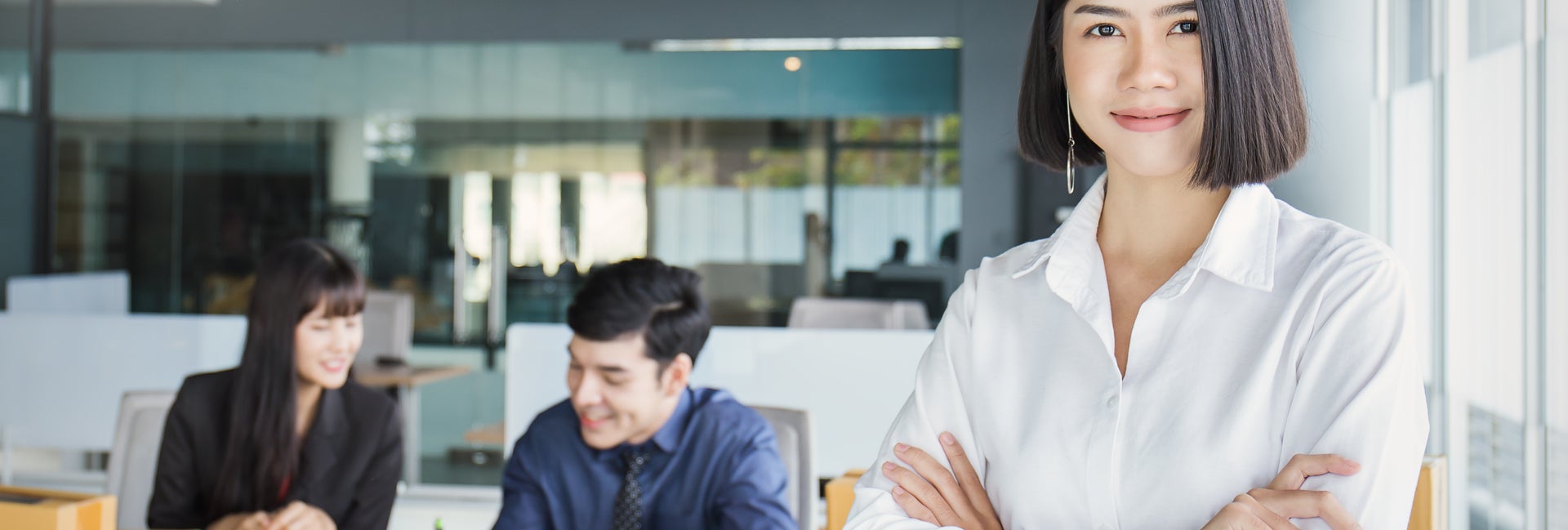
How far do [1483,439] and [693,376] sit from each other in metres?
2.03

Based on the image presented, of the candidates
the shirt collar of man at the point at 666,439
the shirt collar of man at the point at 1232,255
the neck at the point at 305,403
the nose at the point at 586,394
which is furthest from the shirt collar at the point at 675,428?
the shirt collar of man at the point at 1232,255

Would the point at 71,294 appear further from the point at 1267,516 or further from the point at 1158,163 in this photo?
the point at 1267,516

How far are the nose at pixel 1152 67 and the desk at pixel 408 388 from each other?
390 cm

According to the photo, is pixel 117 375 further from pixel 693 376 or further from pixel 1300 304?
pixel 1300 304

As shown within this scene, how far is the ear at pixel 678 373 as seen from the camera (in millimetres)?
2023

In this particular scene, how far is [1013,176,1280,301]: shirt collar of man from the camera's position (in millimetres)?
972

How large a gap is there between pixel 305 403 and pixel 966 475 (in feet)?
5.15


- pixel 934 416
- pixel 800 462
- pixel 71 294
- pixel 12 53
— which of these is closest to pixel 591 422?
pixel 800 462

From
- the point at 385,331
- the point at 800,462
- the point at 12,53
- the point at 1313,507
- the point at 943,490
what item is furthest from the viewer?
the point at 12,53

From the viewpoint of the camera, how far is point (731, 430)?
1935 mm

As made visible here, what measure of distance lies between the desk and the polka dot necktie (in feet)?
8.93

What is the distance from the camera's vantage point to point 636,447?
1925 mm

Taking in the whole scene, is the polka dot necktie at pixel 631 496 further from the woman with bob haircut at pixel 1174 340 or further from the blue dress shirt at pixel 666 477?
the woman with bob haircut at pixel 1174 340

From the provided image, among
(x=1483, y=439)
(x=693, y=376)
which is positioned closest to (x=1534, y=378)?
(x=1483, y=439)
